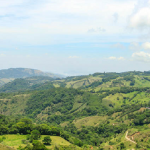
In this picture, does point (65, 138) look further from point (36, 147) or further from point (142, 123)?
point (142, 123)

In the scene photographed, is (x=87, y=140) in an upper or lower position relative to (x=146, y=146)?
lower

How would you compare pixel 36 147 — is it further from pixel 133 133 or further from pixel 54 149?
pixel 133 133

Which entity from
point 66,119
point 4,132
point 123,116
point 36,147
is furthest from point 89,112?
point 36,147

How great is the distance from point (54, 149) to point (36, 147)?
11.5 meters

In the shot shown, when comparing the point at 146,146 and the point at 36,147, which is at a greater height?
the point at 36,147

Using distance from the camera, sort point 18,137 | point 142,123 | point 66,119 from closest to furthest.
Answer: point 18,137, point 142,123, point 66,119

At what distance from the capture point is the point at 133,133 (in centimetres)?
8931

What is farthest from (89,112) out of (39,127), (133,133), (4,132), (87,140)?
(4,132)

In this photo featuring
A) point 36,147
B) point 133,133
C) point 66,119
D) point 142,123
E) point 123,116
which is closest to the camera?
point 36,147

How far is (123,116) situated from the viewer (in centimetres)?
13150

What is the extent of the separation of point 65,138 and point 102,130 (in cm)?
4373

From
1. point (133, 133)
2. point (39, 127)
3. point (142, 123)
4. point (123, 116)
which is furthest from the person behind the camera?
point (123, 116)

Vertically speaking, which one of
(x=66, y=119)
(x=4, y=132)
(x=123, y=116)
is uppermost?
(x=4, y=132)

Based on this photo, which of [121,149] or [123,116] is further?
[123,116]
